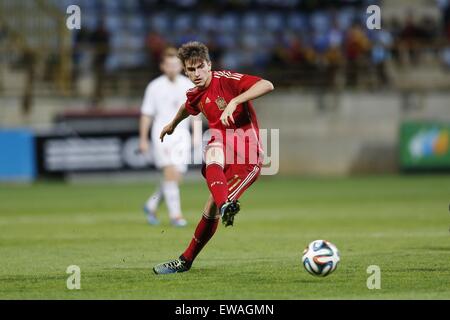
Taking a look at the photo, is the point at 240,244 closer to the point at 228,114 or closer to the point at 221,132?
the point at 221,132

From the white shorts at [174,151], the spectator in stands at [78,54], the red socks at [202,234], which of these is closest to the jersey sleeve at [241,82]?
the red socks at [202,234]

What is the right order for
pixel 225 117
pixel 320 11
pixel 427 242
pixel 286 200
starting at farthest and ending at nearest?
pixel 320 11 < pixel 286 200 < pixel 427 242 < pixel 225 117

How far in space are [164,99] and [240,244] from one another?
332 centimetres

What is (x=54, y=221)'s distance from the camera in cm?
1492

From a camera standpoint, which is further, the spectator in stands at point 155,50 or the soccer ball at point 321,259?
the spectator in stands at point 155,50

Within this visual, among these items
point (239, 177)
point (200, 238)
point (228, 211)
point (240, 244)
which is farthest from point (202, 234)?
point (240, 244)

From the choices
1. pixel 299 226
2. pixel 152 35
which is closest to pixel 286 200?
pixel 299 226

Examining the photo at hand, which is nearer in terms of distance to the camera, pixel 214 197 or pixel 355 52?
pixel 214 197

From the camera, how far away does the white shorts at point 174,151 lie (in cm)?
1423

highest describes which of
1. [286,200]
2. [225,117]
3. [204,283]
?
[225,117]

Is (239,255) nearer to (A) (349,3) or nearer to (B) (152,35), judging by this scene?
(B) (152,35)

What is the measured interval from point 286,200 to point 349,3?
494 inches

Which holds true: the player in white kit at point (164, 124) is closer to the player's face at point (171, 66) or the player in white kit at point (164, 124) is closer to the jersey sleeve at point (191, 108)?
the player's face at point (171, 66)

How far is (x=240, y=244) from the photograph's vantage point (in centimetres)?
1171
